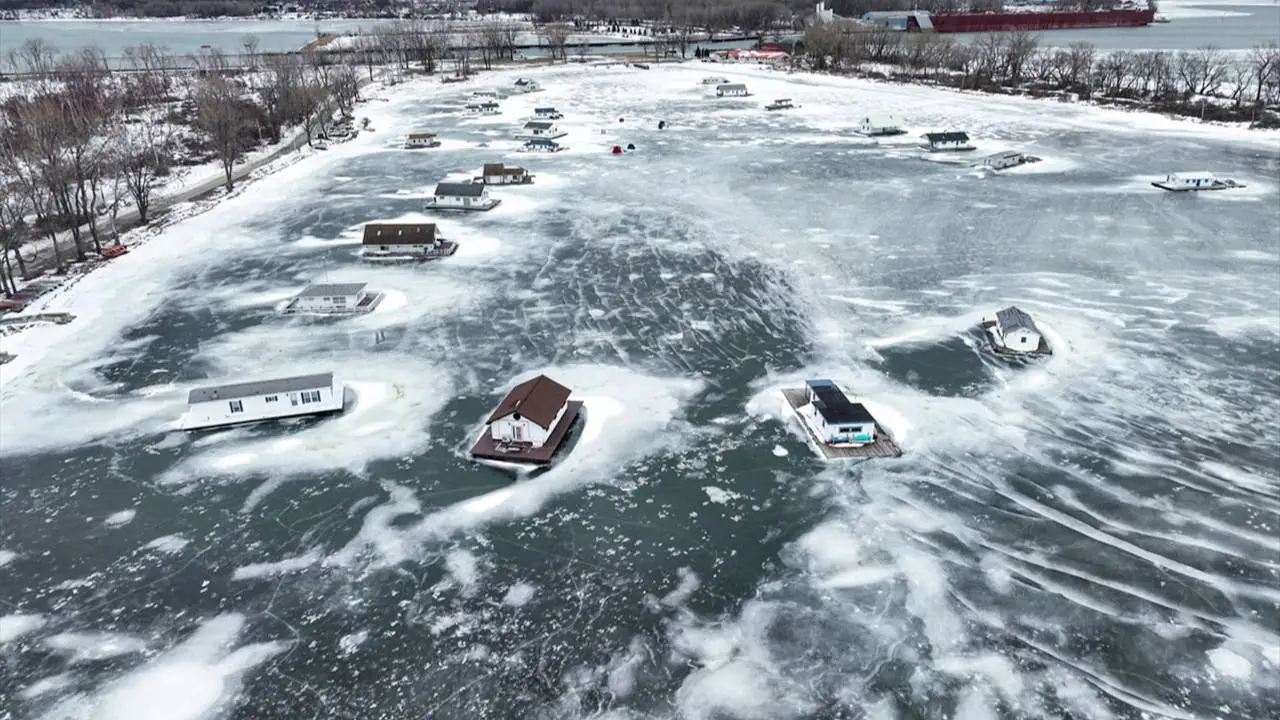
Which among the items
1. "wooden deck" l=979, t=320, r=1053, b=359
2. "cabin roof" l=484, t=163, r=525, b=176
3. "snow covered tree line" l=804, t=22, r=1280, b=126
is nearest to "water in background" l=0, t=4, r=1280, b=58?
"snow covered tree line" l=804, t=22, r=1280, b=126

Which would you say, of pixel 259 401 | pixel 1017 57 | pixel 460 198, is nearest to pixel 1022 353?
pixel 259 401

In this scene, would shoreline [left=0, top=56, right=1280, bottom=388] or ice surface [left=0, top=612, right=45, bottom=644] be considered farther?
shoreline [left=0, top=56, right=1280, bottom=388]

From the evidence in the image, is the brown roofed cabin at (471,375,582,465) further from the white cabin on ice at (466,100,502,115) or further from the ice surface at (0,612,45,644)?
the white cabin on ice at (466,100,502,115)

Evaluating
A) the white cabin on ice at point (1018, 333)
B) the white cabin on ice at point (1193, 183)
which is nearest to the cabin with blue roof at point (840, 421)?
the white cabin on ice at point (1018, 333)

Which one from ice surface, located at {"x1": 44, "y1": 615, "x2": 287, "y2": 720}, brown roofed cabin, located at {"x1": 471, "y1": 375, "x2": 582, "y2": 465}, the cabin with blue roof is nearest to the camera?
ice surface, located at {"x1": 44, "y1": 615, "x2": 287, "y2": 720}

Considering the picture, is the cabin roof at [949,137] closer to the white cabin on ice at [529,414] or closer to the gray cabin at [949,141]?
the gray cabin at [949,141]

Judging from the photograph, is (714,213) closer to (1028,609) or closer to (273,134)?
(1028,609)

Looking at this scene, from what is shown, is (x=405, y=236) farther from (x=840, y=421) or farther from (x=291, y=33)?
(x=291, y=33)
